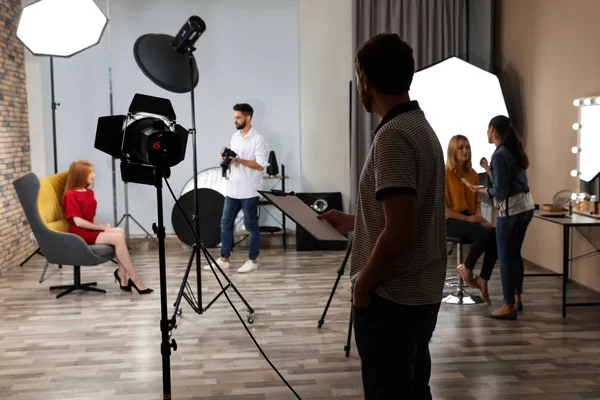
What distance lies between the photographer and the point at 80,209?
15.8 feet

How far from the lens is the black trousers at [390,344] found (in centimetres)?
160

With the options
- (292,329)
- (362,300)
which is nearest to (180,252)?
(292,329)

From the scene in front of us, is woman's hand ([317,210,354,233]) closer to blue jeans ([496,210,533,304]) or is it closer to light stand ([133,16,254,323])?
light stand ([133,16,254,323])

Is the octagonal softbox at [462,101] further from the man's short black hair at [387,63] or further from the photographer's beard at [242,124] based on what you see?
the man's short black hair at [387,63]

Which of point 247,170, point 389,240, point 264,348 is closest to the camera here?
point 389,240

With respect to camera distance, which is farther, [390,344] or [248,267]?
[248,267]

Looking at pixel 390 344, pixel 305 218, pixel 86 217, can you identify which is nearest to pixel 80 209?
pixel 86 217

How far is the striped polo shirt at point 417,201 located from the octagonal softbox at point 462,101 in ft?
14.4

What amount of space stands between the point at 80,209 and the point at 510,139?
10.0ft

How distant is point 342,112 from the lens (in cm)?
689

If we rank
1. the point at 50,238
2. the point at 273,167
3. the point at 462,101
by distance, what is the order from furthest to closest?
the point at 273,167
the point at 462,101
the point at 50,238

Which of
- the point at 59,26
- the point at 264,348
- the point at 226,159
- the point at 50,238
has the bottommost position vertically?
the point at 264,348

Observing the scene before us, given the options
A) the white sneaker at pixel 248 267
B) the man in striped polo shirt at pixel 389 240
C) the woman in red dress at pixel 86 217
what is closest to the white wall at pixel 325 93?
the white sneaker at pixel 248 267

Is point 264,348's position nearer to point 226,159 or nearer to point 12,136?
point 226,159
